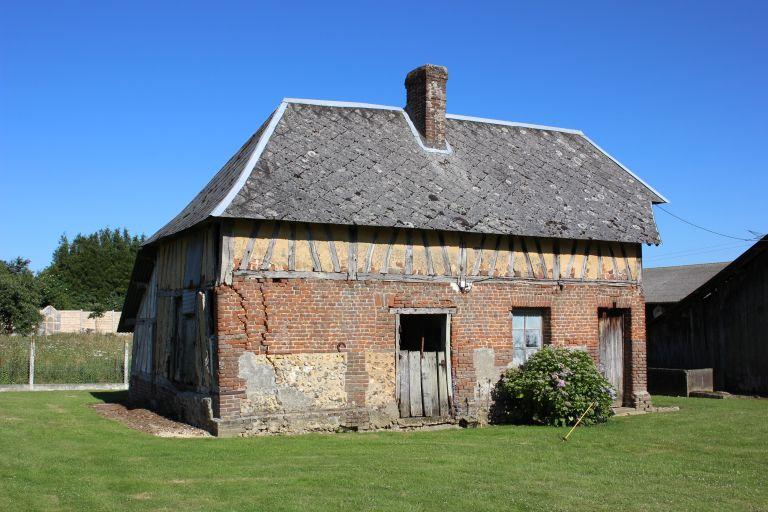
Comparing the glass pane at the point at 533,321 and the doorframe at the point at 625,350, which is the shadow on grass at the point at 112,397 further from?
the doorframe at the point at 625,350

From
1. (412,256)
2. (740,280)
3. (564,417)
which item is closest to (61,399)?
(412,256)

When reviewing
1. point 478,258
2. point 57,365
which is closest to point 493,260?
point 478,258

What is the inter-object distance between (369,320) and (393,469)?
15.9 ft

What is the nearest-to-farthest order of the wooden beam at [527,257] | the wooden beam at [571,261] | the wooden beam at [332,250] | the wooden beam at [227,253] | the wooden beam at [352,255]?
1. the wooden beam at [227,253]
2. the wooden beam at [332,250]
3. the wooden beam at [352,255]
4. the wooden beam at [527,257]
5. the wooden beam at [571,261]

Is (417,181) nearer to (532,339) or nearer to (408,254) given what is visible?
(408,254)

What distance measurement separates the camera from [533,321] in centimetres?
1723

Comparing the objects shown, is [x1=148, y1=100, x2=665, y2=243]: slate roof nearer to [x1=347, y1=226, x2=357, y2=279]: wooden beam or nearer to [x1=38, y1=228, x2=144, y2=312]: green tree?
[x1=347, y1=226, x2=357, y2=279]: wooden beam

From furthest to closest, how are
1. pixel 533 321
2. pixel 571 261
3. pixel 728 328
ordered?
pixel 728 328
pixel 571 261
pixel 533 321

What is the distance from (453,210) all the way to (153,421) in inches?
294

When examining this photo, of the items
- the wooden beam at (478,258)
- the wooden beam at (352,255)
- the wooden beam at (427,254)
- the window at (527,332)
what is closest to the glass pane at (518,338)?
the window at (527,332)

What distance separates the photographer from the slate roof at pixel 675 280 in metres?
31.7

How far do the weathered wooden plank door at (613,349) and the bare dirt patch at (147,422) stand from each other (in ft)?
30.7

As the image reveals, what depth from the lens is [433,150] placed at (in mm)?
17938

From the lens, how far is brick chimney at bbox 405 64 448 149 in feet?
59.7
